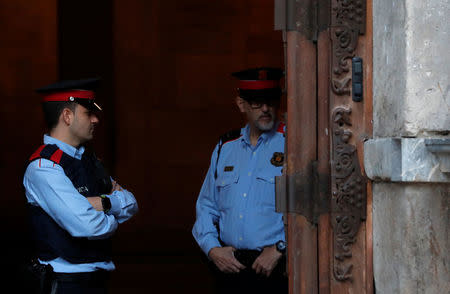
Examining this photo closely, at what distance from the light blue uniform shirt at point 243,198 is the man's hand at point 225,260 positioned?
39 millimetres

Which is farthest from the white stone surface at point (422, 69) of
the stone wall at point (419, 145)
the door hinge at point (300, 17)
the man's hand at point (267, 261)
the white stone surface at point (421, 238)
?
the man's hand at point (267, 261)

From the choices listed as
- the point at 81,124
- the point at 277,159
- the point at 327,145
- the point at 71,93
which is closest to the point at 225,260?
the point at 277,159

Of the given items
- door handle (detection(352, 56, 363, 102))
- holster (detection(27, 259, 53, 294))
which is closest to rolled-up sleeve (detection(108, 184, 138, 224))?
holster (detection(27, 259, 53, 294))

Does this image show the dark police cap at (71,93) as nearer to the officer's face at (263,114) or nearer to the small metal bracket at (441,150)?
the officer's face at (263,114)

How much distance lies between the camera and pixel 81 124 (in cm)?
346

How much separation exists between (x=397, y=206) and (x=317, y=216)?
0.35 metres

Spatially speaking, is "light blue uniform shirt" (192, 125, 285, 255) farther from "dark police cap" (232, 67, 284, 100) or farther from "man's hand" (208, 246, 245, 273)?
"dark police cap" (232, 67, 284, 100)

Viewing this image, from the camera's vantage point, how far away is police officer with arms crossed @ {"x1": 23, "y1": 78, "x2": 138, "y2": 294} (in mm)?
3229

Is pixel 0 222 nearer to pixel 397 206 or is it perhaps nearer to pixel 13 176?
pixel 13 176

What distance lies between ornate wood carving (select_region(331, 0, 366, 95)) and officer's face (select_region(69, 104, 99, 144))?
135cm

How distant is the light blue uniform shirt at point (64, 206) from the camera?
10.5 ft

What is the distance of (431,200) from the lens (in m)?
2.30

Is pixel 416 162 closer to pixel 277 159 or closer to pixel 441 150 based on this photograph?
pixel 441 150

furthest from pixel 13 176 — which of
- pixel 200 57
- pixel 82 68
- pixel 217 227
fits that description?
pixel 217 227
